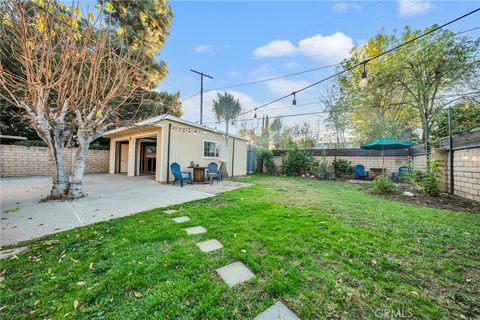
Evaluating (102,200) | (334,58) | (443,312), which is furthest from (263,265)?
(334,58)

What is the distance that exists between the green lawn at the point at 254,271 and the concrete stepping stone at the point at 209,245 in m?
0.08

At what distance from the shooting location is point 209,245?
236cm

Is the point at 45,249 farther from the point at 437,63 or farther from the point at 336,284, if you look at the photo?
the point at 437,63

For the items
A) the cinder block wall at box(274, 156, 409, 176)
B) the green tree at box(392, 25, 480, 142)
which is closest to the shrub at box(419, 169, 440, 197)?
the cinder block wall at box(274, 156, 409, 176)

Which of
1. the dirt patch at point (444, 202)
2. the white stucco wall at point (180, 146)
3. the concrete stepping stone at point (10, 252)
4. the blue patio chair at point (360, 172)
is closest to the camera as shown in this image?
the concrete stepping stone at point (10, 252)

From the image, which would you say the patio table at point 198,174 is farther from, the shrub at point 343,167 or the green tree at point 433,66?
the green tree at point 433,66

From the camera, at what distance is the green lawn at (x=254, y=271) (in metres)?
1.39

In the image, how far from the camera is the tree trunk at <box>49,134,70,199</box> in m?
4.47

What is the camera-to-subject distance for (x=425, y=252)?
2.21 meters

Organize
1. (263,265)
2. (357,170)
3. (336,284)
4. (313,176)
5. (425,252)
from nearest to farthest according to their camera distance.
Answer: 1. (336,284)
2. (263,265)
3. (425,252)
4. (357,170)
5. (313,176)

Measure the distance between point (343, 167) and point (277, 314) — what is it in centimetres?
1100

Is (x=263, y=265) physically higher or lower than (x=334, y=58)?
lower

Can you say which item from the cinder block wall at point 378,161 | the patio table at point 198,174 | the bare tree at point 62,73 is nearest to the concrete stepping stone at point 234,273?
the bare tree at point 62,73

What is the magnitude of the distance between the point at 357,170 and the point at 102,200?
38.0 feet
